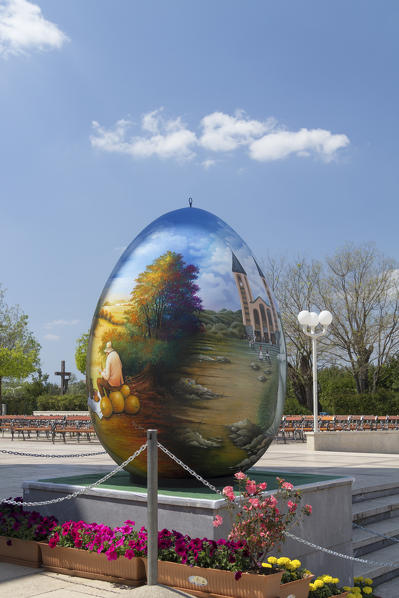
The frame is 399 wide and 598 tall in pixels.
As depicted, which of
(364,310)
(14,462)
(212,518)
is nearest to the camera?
(212,518)

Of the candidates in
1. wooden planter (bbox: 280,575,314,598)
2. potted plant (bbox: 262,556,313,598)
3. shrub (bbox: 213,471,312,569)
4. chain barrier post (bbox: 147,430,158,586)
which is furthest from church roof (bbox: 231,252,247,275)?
wooden planter (bbox: 280,575,314,598)

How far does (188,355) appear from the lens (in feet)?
22.2

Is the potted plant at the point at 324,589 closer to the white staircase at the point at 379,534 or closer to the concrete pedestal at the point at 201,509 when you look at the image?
the concrete pedestal at the point at 201,509

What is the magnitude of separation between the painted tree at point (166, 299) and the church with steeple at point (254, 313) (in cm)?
53

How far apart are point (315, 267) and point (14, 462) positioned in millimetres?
28253

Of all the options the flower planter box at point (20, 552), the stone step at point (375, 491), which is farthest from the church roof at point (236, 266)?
the stone step at point (375, 491)

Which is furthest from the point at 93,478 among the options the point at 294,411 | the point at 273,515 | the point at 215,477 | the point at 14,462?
the point at 294,411

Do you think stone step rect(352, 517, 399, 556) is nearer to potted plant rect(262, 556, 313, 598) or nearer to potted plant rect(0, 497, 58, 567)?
potted plant rect(262, 556, 313, 598)

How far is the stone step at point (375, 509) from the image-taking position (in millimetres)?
9227

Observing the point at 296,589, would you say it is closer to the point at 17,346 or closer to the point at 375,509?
the point at 375,509

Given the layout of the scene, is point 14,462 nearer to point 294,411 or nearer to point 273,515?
point 273,515

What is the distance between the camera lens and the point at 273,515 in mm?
5574

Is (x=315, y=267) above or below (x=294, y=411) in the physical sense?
above

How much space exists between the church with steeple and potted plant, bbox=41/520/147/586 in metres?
2.43
